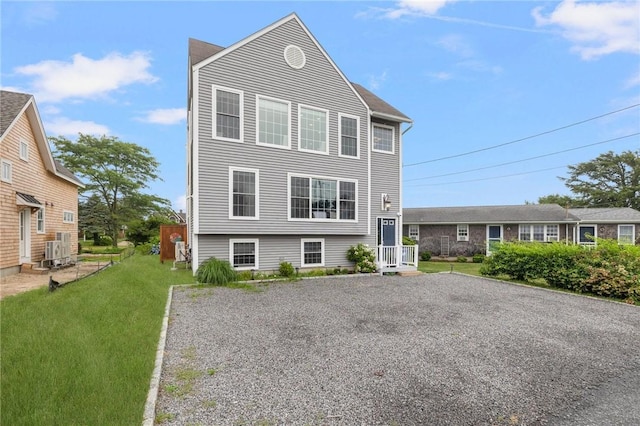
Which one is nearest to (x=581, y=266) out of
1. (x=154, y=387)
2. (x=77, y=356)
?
(x=154, y=387)

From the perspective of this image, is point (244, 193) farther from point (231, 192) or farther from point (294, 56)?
point (294, 56)

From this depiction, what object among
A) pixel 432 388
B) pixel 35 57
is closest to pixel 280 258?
pixel 432 388

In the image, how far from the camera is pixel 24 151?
12.5 m

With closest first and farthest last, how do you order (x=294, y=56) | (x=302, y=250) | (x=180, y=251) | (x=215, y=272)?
(x=215, y=272) < (x=294, y=56) < (x=302, y=250) < (x=180, y=251)

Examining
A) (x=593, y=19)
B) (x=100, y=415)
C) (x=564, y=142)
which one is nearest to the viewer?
(x=100, y=415)

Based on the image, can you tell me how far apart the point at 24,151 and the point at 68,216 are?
6.74 meters

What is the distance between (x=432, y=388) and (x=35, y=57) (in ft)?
61.6

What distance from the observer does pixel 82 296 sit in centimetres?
722

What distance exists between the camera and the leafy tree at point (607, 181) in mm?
35156

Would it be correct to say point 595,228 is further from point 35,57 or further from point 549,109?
point 35,57

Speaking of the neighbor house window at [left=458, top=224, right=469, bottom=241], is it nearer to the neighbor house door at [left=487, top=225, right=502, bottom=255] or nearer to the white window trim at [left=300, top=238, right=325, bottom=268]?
the neighbor house door at [left=487, top=225, right=502, bottom=255]

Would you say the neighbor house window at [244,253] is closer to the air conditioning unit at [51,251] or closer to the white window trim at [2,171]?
the white window trim at [2,171]

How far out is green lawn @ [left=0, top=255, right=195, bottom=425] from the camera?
2893mm

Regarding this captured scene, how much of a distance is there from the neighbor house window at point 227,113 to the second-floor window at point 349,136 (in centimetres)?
443
